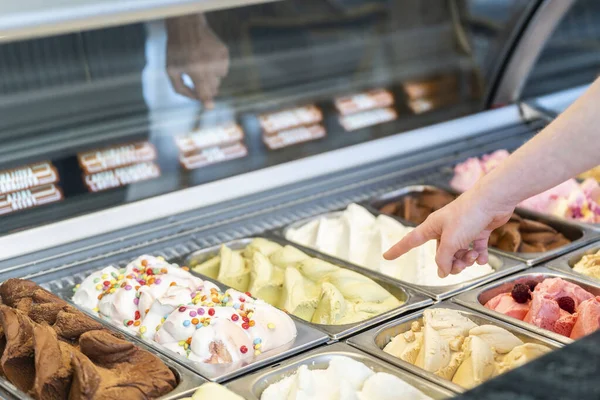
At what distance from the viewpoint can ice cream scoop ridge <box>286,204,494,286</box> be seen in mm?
2564

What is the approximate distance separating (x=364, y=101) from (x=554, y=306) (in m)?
1.38

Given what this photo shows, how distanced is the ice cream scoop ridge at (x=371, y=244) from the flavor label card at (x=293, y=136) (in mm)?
342

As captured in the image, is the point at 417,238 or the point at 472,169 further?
the point at 472,169

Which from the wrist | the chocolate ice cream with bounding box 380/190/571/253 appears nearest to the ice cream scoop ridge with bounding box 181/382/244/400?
the wrist

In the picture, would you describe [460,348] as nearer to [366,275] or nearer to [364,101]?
[366,275]

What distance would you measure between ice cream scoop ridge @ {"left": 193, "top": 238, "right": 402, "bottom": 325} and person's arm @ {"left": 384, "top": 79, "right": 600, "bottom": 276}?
1.22 feet

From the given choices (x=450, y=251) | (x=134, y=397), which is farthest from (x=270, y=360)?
(x=450, y=251)

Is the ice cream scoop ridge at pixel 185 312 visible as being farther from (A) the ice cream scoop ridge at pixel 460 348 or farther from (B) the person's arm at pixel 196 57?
(B) the person's arm at pixel 196 57

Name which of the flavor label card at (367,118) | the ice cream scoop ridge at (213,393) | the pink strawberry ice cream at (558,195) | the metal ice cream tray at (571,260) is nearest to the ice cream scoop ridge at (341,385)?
the ice cream scoop ridge at (213,393)

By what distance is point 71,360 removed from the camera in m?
1.85

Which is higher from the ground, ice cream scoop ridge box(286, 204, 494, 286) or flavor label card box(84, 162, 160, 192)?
flavor label card box(84, 162, 160, 192)

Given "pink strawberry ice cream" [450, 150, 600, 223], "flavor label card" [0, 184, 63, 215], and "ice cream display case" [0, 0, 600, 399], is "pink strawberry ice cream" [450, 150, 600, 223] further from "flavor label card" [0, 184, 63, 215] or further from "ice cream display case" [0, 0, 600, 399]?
"flavor label card" [0, 184, 63, 215]

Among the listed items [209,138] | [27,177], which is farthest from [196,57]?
[27,177]

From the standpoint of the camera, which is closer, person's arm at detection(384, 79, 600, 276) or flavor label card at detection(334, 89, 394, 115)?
person's arm at detection(384, 79, 600, 276)
